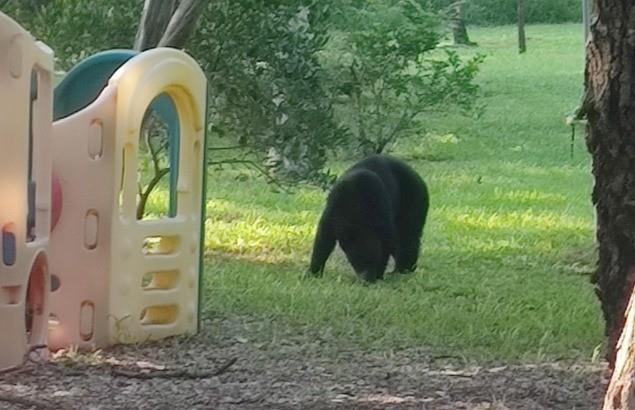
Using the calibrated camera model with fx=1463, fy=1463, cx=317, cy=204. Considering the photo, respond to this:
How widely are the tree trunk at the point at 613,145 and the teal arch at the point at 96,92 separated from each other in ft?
6.73

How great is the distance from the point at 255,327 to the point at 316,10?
3.24 metres

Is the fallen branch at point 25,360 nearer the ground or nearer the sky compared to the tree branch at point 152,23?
nearer the ground

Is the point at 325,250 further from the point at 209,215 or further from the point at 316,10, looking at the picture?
the point at 209,215

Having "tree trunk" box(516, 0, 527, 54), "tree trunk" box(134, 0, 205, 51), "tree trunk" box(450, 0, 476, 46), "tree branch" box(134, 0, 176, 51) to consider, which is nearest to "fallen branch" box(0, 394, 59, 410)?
"tree trunk" box(134, 0, 205, 51)

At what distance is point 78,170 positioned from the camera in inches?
230

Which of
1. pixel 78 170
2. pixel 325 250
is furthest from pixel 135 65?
pixel 325 250

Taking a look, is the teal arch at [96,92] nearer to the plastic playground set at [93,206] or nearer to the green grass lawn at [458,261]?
the plastic playground set at [93,206]

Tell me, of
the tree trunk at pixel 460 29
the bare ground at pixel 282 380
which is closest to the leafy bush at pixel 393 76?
the bare ground at pixel 282 380

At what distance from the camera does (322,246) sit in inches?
320

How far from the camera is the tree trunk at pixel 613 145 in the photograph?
498 cm

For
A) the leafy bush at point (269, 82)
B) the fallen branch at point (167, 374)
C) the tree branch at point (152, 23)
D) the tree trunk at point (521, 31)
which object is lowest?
the tree trunk at point (521, 31)

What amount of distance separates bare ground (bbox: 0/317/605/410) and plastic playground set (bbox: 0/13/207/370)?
15 centimetres

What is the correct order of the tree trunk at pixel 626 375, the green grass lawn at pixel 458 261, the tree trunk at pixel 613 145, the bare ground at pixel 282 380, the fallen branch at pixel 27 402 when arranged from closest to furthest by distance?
the tree trunk at pixel 626 375, the fallen branch at pixel 27 402, the bare ground at pixel 282 380, the tree trunk at pixel 613 145, the green grass lawn at pixel 458 261

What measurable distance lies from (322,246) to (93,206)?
2502mm
